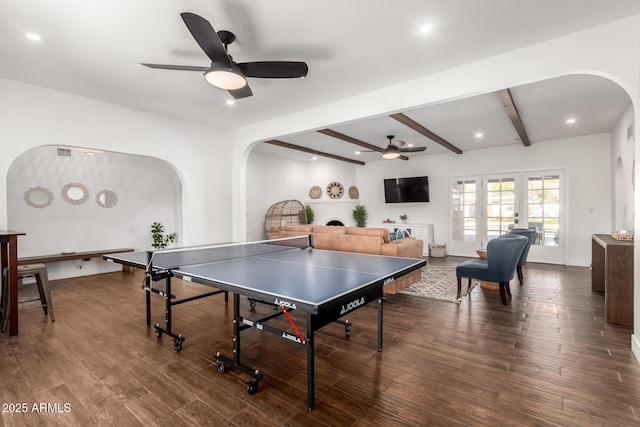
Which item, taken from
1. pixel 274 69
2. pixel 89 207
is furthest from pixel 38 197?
pixel 274 69

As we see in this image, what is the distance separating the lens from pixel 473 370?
7.90 feet

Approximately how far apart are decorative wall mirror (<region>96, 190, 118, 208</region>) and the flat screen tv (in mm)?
7124

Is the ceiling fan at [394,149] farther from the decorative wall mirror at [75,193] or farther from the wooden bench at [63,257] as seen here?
the decorative wall mirror at [75,193]

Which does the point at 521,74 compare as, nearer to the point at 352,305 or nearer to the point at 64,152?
the point at 352,305

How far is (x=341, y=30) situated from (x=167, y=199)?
587 centimetres

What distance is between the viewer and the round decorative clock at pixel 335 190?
10.0m

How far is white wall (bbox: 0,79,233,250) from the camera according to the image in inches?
154

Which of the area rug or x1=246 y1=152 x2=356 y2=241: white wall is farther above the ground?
x1=246 y1=152 x2=356 y2=241: white wall

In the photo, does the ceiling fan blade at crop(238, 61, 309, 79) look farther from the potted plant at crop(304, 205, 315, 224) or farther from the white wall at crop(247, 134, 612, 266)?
the potted plant at crop(304, 205, 315, 224)

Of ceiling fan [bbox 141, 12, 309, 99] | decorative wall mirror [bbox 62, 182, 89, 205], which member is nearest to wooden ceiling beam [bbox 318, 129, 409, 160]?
ceiling fan [bbox 141, 12, 309, 99]

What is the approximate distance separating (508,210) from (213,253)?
742 centimetres

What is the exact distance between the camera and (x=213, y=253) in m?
3.22

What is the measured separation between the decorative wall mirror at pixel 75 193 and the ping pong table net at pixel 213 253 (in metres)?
3.93

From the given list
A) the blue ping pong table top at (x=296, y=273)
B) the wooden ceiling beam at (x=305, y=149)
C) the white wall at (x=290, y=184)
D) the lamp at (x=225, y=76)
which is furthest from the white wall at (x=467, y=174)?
the blue ping pong table top at (x=296, y=273)
